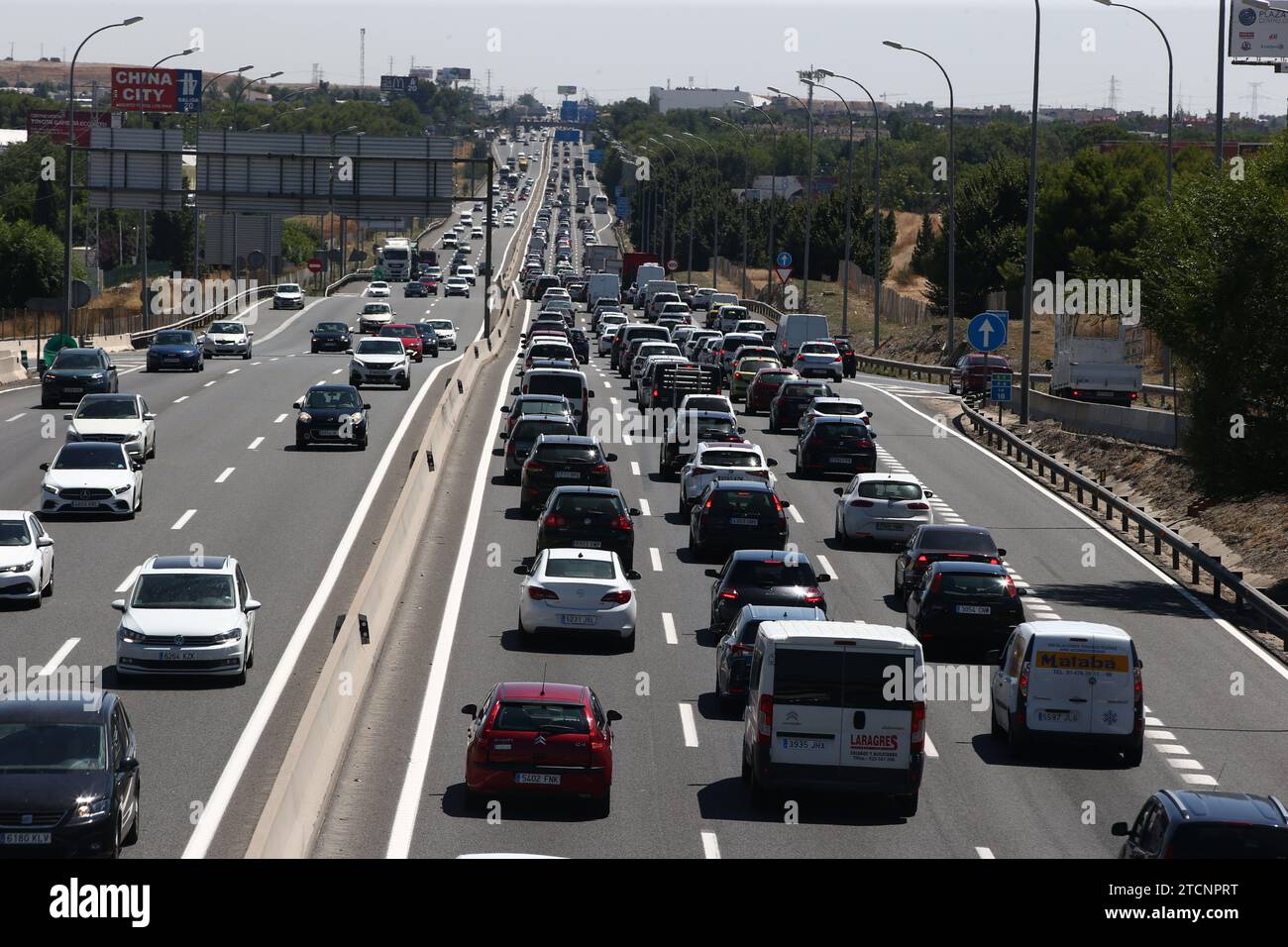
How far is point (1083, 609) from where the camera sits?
106 ft

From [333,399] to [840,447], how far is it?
1212cm

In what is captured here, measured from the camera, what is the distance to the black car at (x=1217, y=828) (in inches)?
575

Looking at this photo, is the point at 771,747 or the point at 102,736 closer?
the point at 102,736

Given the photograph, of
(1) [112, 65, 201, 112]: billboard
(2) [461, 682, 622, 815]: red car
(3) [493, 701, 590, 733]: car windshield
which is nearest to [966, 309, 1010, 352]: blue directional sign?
(3) [493, 701, 590, 733]: car windshield

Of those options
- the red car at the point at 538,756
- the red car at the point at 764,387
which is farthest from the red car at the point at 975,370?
the red car at the point at 538,756

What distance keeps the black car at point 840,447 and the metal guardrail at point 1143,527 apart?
4340 millimetres

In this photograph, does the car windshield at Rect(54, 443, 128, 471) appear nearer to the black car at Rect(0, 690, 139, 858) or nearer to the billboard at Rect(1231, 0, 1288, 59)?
the black car at Rect(0, 690, 139, 858)

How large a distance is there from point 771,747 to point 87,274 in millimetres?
121628

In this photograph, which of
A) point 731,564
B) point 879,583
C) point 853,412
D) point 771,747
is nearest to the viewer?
point 771,747

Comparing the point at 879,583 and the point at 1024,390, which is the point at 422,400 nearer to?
the point at 1024,390

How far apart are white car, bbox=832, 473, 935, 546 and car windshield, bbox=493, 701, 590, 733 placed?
61.8ft

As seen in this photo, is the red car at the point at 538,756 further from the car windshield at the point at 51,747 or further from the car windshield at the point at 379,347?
the car windshield at the point at 379,347
